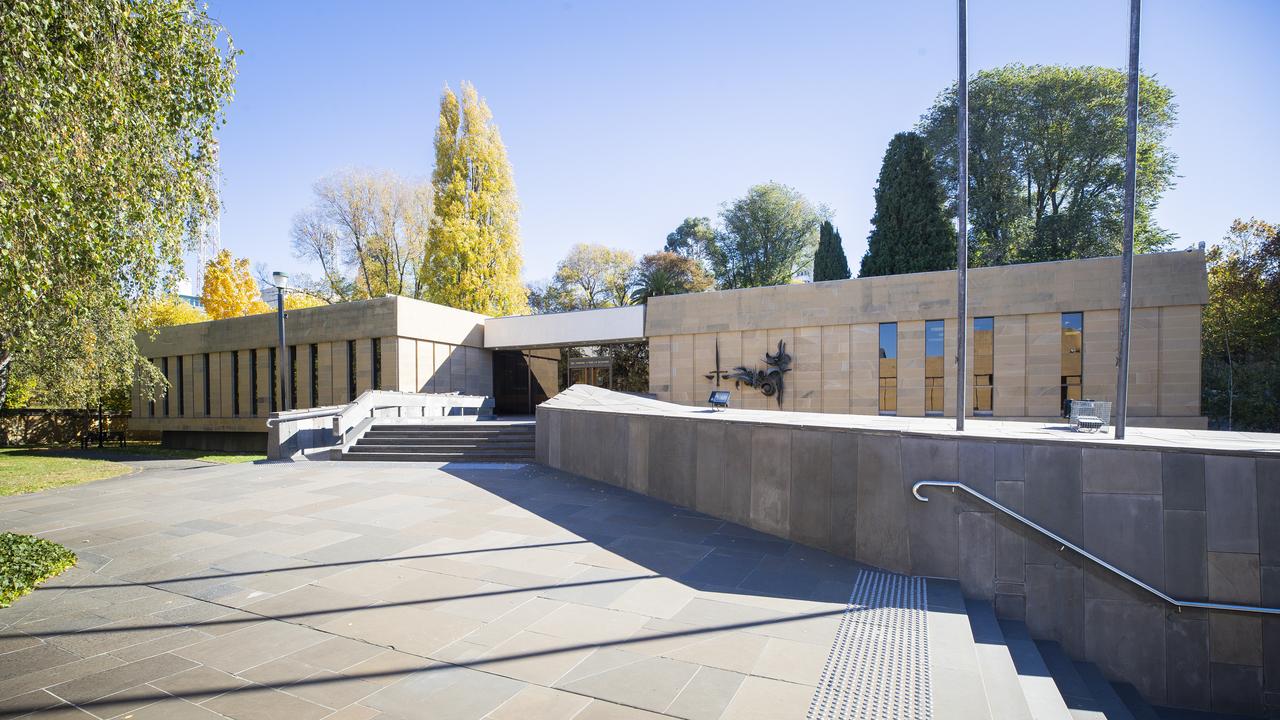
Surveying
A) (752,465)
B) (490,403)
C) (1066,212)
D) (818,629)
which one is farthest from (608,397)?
(1066,212)

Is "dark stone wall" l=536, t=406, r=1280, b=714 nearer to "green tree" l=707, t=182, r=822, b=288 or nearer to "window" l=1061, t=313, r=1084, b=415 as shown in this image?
"window" l=1061, t=313, r=1084, b=415

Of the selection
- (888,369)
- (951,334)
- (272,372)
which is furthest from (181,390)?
(951,334)

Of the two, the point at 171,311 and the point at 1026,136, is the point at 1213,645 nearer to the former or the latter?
the point at 1026,136

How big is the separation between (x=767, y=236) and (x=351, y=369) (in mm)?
33950

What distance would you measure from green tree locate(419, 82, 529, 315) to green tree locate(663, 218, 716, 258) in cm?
2076

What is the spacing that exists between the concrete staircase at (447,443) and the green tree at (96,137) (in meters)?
5.74

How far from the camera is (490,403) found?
2389cm

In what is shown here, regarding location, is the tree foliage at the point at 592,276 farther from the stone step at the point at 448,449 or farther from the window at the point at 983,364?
the stone step at the point at 448,449

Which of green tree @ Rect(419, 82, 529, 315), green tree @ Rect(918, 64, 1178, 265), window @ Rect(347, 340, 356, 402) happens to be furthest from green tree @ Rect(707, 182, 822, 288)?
window @ Rect(347, 340, 356, 402)

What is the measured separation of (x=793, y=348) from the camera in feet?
69.7

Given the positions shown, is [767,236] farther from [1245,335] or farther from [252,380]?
[252,380]

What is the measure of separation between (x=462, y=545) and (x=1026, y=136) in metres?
40.1

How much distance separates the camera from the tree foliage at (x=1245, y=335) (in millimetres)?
21781

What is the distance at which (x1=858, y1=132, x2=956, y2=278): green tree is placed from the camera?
1244 inches
